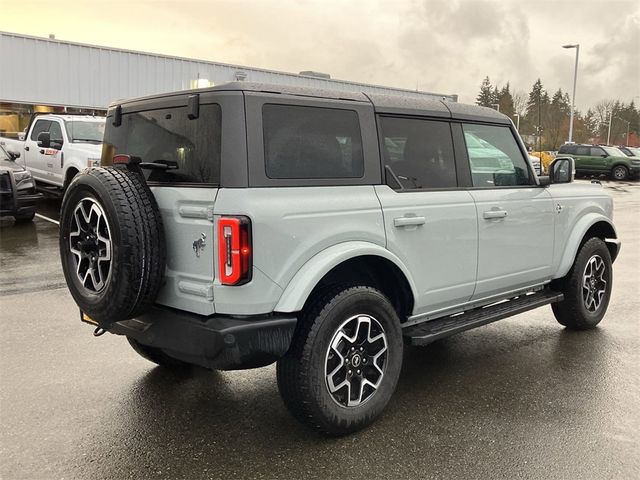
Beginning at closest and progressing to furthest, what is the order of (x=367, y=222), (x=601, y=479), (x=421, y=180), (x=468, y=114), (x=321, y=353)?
1. (x=601, y=479)
2. (x=321, y=353)
3. (x=367, y=222)
4. (x=421, y=180)
5. (x=468, y=114)

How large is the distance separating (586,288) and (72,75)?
64.5ft

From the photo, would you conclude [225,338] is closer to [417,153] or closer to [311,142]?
[311,142]

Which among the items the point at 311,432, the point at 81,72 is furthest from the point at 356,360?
the point at 81,72

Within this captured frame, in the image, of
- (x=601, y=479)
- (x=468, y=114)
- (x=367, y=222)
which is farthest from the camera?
(x=468, y=114)

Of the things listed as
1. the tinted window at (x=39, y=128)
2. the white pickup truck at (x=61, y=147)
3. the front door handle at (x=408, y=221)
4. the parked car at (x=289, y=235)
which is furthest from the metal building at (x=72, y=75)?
the front door handle at (x=408, y=221)

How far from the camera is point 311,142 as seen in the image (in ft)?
10.8

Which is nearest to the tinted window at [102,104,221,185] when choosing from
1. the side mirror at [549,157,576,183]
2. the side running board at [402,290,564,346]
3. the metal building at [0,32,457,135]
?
the side running board at [402,290,564,346]

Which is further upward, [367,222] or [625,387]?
[367,222]

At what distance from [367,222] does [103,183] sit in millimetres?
1459

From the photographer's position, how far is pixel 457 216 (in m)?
3.93

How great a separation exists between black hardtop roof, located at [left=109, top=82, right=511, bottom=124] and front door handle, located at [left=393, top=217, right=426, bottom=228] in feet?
2.34

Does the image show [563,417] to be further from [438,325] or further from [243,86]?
[243,86]

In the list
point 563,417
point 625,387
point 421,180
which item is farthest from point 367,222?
point 625,387

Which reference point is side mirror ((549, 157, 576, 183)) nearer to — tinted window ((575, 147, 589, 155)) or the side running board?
the side running board
